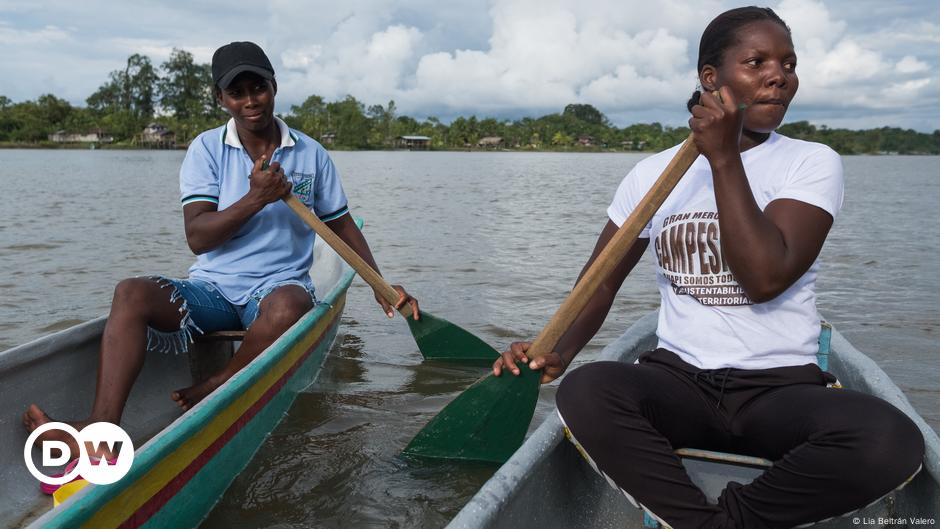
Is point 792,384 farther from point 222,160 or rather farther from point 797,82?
point 222,160

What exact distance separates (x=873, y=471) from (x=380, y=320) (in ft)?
17.0

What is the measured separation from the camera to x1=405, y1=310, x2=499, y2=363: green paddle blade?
4.77 m

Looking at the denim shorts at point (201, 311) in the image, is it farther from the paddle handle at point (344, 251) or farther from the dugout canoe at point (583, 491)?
the dugout canoe at point (583, 491)

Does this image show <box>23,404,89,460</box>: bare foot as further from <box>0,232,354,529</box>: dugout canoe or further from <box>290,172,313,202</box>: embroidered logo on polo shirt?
<box>290,172,313,202</box>: embroidered logo on polo shirt

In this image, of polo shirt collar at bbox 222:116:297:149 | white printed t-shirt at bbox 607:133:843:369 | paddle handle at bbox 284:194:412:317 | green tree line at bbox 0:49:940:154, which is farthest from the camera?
green tree line at bbox 0:49:940:154

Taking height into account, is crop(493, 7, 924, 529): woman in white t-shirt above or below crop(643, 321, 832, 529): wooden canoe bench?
above

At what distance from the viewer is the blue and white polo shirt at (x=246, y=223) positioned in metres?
3.58

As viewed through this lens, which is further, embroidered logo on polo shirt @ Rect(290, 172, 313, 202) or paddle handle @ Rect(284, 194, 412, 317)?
embroidered logo on polo shirt @ Rect(290, 172, 313, 202)

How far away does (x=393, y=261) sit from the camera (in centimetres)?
968

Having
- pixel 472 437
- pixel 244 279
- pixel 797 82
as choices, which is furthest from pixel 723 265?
pixel 244 279

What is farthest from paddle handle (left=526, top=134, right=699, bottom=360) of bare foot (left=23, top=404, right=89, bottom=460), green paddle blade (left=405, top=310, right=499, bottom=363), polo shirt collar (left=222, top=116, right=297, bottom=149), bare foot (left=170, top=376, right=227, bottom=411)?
green paddle blade (left=405, top=310, right=499, bottom=363)

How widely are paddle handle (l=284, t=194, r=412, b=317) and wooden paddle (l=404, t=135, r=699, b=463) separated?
804 mm

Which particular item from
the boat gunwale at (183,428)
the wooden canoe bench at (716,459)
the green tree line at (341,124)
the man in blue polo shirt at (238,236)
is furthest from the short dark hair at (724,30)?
the green tree line at (341,124)

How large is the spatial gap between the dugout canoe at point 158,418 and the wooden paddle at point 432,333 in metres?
0.33
